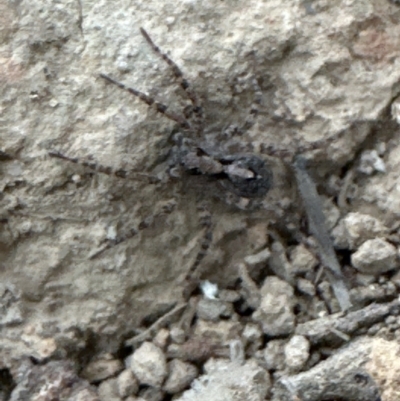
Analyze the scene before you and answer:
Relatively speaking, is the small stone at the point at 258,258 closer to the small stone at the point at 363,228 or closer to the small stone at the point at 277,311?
the small stone at the point at 277,311

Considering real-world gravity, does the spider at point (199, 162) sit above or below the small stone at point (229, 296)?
above

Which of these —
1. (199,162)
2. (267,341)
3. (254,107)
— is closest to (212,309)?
(267,341)

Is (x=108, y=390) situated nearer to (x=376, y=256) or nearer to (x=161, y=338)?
(x=161, y=338)

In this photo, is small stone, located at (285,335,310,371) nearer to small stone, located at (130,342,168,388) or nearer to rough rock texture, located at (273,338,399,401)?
rough rock texture, located at (273,338,399,401)

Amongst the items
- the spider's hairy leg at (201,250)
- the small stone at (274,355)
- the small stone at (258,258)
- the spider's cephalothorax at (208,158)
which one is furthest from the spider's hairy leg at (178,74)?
the small stone at (274,355)

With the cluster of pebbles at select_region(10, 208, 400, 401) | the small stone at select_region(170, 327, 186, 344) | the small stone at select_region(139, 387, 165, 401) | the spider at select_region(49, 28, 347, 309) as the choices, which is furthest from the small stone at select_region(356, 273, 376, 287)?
the small stone at select_region(139, 387, 165, 401)
